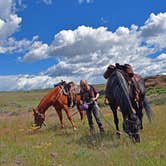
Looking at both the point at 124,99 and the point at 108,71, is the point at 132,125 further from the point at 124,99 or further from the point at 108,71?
the point at 108,71

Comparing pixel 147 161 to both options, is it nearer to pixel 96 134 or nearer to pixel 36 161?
pixel 36 161

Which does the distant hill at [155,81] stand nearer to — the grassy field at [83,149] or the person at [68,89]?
the person at [68,89]

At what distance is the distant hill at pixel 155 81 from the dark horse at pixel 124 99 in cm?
5406

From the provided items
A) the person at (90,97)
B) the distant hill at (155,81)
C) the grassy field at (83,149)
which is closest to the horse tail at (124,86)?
the grassy field at (83,149)

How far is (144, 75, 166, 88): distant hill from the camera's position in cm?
6688

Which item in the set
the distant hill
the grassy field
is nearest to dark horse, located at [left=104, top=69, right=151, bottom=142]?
the grassy field

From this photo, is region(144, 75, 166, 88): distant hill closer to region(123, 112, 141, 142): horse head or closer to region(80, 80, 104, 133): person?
region(80, 80, 104, 133): person

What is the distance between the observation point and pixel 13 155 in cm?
1050

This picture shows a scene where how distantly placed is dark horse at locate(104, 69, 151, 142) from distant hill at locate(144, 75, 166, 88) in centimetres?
5406

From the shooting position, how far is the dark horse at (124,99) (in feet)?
36.1

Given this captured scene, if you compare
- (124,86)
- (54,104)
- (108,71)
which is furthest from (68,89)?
(124,86)

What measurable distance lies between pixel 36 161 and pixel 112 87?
14.6ft

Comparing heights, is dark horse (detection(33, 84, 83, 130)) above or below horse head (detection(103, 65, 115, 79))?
below

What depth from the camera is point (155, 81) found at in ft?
226
